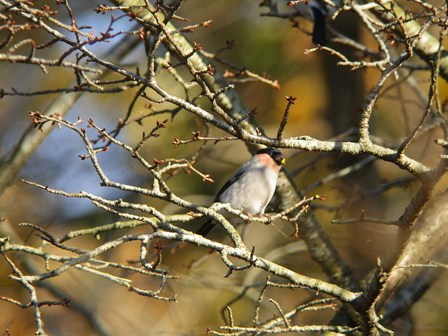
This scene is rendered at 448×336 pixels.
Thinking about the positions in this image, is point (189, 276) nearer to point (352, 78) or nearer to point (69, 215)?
point (69, 215)

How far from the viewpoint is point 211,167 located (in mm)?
9398

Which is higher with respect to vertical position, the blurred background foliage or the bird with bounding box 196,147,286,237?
the blurred background foliage

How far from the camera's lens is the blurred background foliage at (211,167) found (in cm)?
757

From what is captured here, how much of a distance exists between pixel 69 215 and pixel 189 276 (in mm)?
2697

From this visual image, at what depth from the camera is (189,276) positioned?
641 cm

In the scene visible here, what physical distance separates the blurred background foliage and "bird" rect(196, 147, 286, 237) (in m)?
0.93

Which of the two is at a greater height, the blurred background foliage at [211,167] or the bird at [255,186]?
the blurred background foliage at [211,167]

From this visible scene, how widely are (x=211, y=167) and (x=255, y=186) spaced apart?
3641mm

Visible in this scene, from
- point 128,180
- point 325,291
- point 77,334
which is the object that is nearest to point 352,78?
point 128,180

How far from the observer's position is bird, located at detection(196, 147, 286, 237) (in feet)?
18.8

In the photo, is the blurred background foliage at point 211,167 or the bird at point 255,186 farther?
the blurred background foliage at point 211,167

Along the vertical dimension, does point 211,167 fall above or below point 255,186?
above

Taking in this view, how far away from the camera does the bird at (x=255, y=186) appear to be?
572 centimetres

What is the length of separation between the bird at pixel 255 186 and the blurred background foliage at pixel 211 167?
3.06 feet
